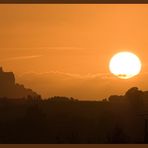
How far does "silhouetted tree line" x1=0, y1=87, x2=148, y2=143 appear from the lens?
74.4 inches

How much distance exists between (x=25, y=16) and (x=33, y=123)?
0.69 metres

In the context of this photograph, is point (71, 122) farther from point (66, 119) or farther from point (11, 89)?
point (11, 89)

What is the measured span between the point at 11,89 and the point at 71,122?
17.0 inches

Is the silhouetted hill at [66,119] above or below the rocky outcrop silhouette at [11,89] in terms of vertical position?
below

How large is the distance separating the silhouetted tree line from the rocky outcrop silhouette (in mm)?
24

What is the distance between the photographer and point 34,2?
1.92 metres

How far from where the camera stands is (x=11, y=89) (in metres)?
1.88

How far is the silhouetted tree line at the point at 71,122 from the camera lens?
1.89 metres

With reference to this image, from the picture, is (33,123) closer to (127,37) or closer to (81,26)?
(81,26)

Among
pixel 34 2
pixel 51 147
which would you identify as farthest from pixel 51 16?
pixel 51 147

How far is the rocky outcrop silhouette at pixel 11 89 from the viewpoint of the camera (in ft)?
6.16

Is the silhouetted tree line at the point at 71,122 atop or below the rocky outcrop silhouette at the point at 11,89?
below

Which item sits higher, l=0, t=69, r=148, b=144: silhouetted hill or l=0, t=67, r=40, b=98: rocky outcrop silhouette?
l=0, t=67, r=40, b=98: rocky outcrop silhouette

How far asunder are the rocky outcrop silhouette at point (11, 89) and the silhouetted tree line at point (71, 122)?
1.0 inches
